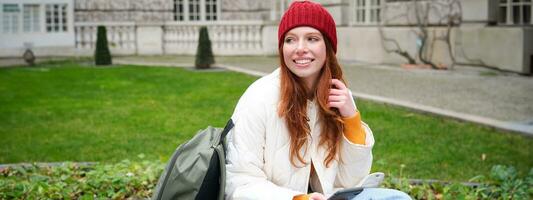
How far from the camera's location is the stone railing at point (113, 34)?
2466 centimetres

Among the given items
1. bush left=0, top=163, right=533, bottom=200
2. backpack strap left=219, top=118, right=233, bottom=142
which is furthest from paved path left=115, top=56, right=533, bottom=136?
backpack strap left=219, top=118, right=233, bottom=142

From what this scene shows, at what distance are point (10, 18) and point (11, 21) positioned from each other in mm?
105

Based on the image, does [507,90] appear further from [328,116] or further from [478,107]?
[328,116]

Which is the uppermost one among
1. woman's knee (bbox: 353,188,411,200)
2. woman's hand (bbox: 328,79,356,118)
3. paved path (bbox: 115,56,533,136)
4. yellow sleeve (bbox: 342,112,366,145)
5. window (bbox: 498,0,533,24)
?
window (bbox: 498,0,533,24)

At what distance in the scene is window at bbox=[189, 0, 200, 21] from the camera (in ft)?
89.3

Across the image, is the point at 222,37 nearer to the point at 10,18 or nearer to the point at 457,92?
the point at 10,18

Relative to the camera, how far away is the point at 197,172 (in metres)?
2.83

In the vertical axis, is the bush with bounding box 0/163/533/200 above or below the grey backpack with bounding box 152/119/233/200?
below

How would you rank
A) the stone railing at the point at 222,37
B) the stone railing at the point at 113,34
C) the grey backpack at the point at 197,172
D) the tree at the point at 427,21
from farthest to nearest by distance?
1. the stone railing at the point at 113,34
2. the stone railing at the point at 222,37
3. the tree at the point at 427,21
4. the grey backpack at the point at 197,172

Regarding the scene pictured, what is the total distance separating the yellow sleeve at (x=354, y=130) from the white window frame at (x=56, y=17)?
78.2ft

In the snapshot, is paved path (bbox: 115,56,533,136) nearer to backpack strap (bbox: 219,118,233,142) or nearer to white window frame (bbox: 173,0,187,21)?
backpack strap (bbox: 219,118,233,142)

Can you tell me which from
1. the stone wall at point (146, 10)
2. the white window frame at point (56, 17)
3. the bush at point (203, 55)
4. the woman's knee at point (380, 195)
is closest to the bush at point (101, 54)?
the bush at point (203, 55)

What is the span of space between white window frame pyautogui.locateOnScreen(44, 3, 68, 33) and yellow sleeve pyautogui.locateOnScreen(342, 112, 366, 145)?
2385cm

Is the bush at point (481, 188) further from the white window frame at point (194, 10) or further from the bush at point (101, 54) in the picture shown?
the white window frame at point (194, 10)
